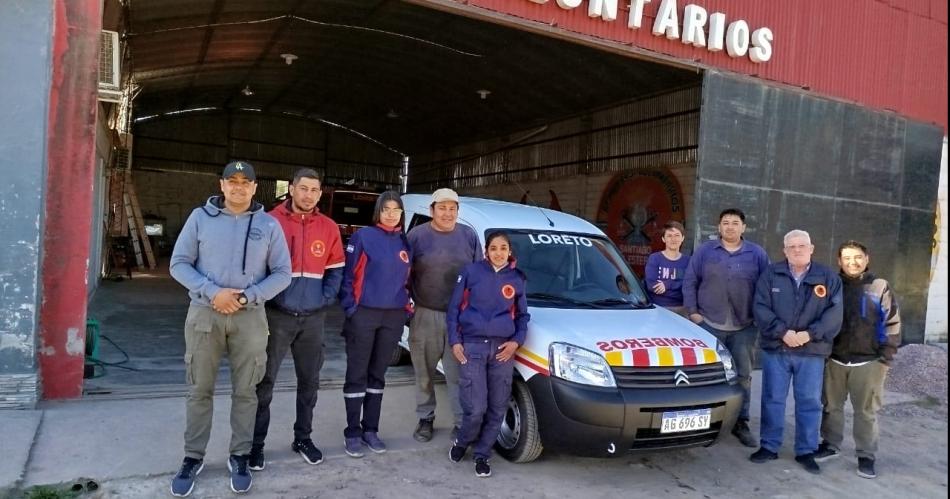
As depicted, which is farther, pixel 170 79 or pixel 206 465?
pixel 170 79

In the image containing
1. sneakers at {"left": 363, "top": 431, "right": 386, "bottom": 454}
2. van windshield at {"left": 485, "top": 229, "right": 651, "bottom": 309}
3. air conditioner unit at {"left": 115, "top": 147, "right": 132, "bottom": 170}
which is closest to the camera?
sneakers at {"left": 363, "top": 431, "right": 386, "bottom": 454}

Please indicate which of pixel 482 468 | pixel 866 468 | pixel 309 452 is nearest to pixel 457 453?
pixel 482 468

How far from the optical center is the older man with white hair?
462 centimetres

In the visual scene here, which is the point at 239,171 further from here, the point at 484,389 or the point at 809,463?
the point at 809,463

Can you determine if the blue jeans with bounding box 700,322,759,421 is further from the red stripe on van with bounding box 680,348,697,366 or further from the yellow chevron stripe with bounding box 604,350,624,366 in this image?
the yellow chevron stripe with bounding box 604,350,624,366

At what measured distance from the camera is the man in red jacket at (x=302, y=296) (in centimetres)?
391

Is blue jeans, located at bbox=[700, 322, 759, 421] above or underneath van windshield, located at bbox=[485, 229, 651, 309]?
underneath

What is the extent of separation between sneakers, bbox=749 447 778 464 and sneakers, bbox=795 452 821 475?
0.17m

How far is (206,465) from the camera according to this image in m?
3.99

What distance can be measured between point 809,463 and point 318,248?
3.71 m

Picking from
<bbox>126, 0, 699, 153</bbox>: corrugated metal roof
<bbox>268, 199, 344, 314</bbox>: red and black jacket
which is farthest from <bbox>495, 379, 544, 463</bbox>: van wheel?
<bbox>126, 0, 699, 153</bbox>: corrugated metal roof

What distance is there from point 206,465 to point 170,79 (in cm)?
1534

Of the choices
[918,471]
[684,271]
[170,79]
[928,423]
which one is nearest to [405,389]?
[684,271]

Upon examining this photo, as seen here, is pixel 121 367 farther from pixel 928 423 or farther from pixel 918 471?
pixel 928 423
